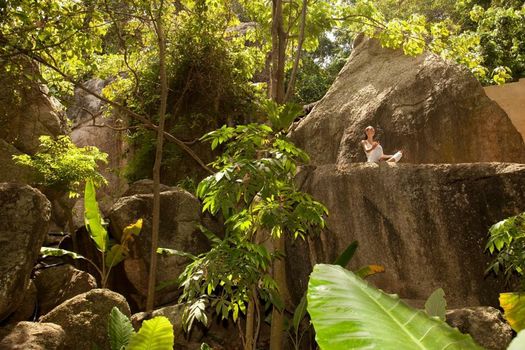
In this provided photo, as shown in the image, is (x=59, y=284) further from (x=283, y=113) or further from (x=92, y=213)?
(x=283, y=113)

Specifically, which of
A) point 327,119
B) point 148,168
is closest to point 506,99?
point 327,119

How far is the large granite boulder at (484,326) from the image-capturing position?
369 cm

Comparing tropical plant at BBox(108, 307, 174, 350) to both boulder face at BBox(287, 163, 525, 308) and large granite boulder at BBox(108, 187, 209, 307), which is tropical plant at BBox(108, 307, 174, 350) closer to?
boulder face at BBox(287, 163, 525, 308)

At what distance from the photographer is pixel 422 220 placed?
6.07 meters

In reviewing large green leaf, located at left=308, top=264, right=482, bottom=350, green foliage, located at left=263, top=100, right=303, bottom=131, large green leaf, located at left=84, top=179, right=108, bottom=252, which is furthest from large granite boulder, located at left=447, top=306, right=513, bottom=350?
large green leaf, located at left=84, top=179, right=108, bottom=252

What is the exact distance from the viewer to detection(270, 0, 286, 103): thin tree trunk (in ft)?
16.9

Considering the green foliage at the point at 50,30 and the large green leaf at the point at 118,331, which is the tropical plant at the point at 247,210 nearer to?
the large green leaf at the point at 118,331

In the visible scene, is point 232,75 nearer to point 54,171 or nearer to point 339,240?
point 54,171

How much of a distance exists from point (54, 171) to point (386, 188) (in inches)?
212

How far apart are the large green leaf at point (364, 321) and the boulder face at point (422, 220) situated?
4.93 meters

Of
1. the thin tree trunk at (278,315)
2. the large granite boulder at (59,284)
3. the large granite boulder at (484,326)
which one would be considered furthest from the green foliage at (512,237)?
the large granite boulder at (59,284)

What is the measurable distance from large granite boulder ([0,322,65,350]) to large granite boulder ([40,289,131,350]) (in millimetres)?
408

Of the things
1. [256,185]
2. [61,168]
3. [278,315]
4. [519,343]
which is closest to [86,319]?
[278,315]

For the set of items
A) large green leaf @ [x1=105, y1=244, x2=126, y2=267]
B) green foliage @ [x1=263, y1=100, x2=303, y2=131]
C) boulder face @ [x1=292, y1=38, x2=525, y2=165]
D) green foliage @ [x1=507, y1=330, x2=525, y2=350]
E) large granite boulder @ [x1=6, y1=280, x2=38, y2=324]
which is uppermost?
boulder face @ [x1=292, y1=38, x2=525, y2=165]
